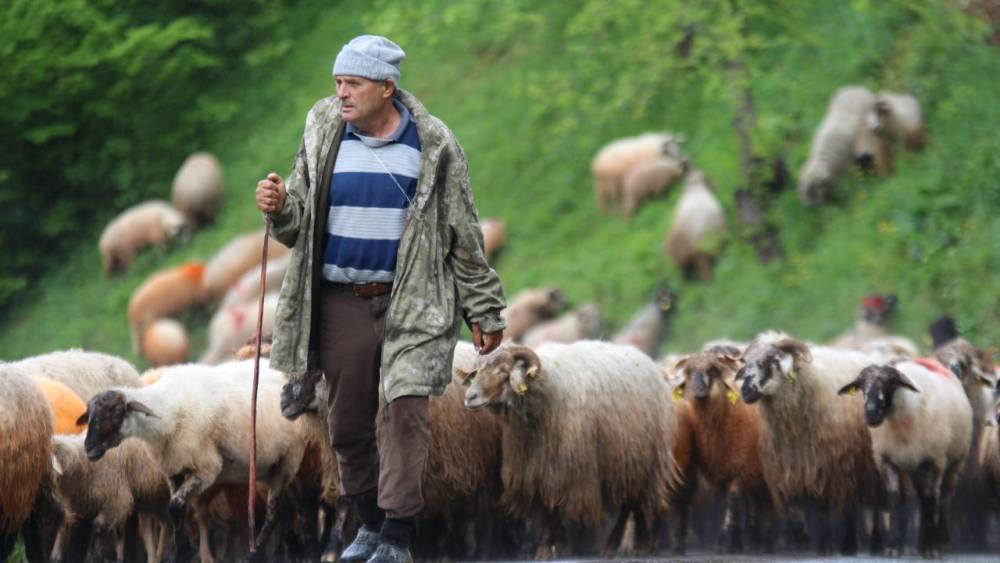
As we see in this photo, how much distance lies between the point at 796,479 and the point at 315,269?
6.31 m

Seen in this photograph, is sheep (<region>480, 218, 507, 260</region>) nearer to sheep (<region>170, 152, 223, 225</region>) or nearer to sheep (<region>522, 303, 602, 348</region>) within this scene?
sheep (<region>522, 303, 602, 348</region>)

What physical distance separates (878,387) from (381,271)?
5.66 meters

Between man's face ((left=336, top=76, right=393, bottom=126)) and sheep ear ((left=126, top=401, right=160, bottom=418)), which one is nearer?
man's face ((left=336, top=76, right=393, bottom=126))

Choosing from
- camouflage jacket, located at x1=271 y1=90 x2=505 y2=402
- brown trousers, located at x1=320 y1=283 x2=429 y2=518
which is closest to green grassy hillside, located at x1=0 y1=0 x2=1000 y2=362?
camouflage jacket, located at x1=271 y1=90 x2=505 y2=402

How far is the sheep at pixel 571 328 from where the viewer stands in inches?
950

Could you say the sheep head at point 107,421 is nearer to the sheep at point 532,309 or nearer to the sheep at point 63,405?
the sheep at point 63,405

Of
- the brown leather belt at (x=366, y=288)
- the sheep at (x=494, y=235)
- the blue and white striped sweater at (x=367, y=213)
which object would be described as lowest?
the brown leather belt at (x=366, y=288)

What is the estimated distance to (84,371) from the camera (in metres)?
13.9

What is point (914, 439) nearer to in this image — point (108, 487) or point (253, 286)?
point (108, 487)

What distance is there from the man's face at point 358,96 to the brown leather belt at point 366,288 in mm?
693

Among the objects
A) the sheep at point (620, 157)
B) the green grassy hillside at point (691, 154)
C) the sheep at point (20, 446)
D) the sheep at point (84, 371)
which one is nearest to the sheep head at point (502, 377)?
the sheep at point (20, 446)

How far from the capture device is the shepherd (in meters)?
7.86

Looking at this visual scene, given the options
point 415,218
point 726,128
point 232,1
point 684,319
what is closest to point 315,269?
point 415,218

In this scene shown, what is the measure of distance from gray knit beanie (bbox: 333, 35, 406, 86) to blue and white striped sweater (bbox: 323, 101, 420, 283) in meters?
0.33
